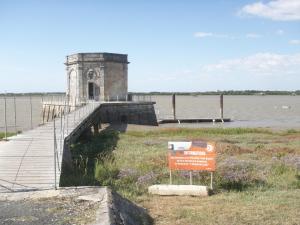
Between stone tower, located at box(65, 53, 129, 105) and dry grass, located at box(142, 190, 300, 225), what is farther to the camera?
stone tower, located at box(65, 53, 129, 105)

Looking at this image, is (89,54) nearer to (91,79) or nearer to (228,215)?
(91,79)

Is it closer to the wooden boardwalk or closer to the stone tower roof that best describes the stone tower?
the stone tower roof

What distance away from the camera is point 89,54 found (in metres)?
56.2

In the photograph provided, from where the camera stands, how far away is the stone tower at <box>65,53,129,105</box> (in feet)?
184

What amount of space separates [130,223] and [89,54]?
4673 centimetres

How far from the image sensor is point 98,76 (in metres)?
56.1

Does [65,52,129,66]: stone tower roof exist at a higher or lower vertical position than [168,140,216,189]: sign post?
higher

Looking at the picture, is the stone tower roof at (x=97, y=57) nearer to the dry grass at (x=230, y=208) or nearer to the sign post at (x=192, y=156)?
the sign post at (x=192, y=156)

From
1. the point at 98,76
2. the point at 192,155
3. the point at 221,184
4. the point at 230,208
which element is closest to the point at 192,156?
the point at 192,155

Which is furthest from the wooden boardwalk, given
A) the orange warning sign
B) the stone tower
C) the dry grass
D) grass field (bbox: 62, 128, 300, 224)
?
the stone tower

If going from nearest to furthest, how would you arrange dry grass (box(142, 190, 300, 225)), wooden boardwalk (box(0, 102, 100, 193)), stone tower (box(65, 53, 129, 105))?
dry grass (box(142, 190, 300, 225))
wooden boardwalk (box(0, 102, 100, 193))
stone tower (box(65, 53, 129, 105))

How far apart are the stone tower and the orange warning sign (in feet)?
130

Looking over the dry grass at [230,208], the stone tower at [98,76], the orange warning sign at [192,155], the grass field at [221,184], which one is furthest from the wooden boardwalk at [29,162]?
the stone tower at [98,76]

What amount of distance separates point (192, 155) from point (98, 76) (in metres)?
41.0
